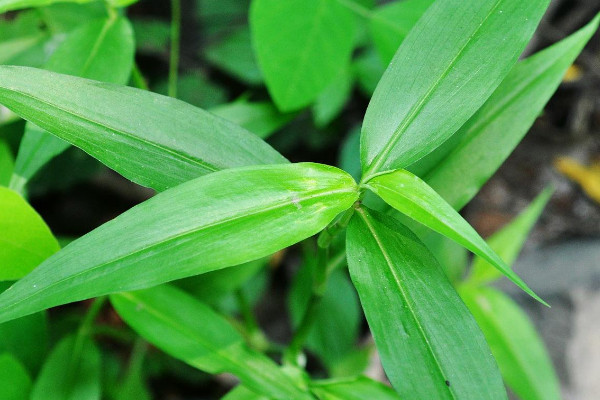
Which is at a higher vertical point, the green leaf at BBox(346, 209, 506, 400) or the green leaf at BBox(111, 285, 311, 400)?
the green leaf at BBox(346, 209, 506, 400)

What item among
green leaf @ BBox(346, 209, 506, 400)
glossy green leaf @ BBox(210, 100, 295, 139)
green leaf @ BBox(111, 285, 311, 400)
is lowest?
green leaf @ BBox(111, 285, 311, 400)

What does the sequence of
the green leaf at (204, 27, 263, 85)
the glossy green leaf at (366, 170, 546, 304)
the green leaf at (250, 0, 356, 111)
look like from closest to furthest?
1. the glossy green leaf at (366, 170, 546, 304)
2. the green leaf at (250, 0, 356, 111)
3. the green leaf at (204, 27, 263, 85)

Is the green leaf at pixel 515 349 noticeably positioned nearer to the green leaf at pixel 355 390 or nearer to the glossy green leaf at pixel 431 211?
the green leaf at pixel 355 390

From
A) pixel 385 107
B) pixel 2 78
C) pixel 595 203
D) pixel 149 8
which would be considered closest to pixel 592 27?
pixel 385 107

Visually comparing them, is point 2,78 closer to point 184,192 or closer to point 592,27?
point 184,192

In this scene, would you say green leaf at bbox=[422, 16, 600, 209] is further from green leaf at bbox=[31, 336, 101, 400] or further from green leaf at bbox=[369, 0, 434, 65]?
green leaf at bbox=[31, 336, 101, 400]

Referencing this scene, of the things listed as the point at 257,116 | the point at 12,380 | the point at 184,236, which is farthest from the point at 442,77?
the point at 12,380

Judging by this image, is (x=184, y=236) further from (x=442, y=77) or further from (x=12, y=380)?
A: (x=12, y=380)

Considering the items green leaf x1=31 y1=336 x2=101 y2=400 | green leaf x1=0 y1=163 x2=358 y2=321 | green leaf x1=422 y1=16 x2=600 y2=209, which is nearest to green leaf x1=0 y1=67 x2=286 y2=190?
green leaf x1=0 y1=163 x2=358 y2=321
